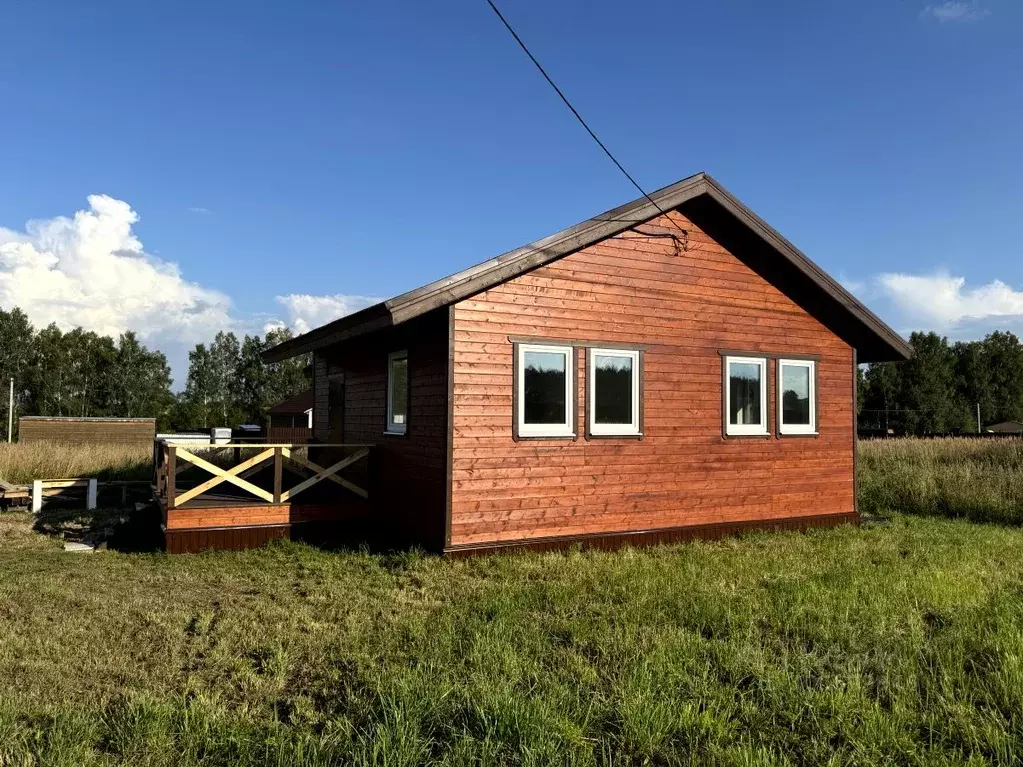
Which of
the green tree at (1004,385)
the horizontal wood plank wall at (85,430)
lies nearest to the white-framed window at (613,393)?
the horizontal wood plank wall at (85,430)

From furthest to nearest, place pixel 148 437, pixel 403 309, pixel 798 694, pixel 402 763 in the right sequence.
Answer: pixel 148 437, pixel 403 309, pixel 798 694, pixel 402 763

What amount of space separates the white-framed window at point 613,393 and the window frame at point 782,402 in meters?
2.75

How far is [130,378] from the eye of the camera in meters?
61.9

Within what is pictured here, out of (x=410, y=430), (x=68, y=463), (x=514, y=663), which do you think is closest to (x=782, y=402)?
(x=410, y=430)

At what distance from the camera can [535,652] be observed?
4.92 meters

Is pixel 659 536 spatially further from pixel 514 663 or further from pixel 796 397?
pixel 514 663

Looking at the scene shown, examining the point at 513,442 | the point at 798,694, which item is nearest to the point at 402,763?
the point at 798,694

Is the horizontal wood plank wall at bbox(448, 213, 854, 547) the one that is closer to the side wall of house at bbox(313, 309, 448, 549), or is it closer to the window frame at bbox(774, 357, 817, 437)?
the window frame at bbox(774, 357, 817, 437)

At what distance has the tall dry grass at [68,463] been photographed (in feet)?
56.2

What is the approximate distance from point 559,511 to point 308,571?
3157 millimetres

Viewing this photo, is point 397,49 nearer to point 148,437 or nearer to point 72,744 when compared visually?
point 72,744

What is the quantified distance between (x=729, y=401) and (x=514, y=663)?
6.87m

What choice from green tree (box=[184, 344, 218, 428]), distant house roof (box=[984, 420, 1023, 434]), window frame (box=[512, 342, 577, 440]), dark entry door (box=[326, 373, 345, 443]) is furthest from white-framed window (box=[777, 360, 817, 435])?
green tree (box=[184, 344, 218, 428])

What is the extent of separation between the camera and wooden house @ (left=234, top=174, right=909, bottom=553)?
8484 mm
